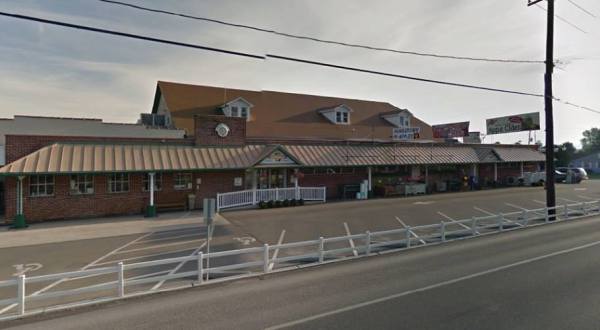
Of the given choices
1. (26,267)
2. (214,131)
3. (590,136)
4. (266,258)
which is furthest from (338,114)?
(590,136)

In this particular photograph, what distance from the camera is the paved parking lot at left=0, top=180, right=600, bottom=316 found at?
9797 mm

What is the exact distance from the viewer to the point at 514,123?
147 ft

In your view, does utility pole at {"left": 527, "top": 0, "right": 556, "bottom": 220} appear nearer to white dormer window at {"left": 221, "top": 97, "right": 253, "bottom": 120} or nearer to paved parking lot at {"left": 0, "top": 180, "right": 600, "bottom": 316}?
paved parking lot at {"left": 0, "top": 180, "right": 600, "bottom": 316}

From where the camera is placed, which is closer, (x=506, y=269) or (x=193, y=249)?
(x=506, y=269)

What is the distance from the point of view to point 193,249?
12031 millimetres

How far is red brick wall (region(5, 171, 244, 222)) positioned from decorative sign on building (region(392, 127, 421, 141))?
60.7 feet

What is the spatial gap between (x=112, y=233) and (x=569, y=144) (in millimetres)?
102973

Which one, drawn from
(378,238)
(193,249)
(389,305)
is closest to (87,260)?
(193,249)

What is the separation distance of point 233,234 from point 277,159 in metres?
8.79

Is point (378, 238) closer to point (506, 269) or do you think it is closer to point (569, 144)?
point (506, 269)

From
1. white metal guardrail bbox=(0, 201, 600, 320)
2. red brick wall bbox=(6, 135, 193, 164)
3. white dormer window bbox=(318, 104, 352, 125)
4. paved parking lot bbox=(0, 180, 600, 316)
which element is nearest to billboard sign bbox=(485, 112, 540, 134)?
paved parking lot bbox=(0, 180, 600, 316)

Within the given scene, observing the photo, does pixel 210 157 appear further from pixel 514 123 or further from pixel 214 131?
pixel 514 123

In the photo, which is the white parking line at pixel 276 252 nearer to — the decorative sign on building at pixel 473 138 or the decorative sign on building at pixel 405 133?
the decorative sign on building at pixel 405 133

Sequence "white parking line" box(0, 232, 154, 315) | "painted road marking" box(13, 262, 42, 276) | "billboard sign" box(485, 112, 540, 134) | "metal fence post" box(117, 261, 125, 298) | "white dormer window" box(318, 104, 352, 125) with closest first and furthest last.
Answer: "white parking line" box(0, 232, 154, 315)
"metal fence post" box(117, 261, 125, 298)
"painted road marking" box(13, 262, 42, 276)
"white dormer window" box(318, 104, 352, 125)
"billboard sign" box(485, 112, 540, 134)
